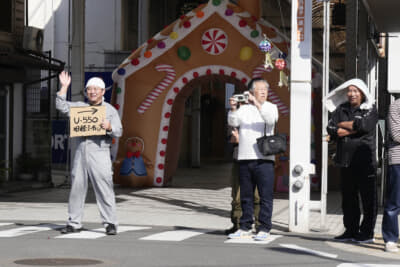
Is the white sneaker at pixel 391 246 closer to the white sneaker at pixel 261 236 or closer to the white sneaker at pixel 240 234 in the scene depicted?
the white sneaker at pixel 261 236

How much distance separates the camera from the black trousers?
34.2ft

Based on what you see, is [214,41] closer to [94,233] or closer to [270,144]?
[94,233]

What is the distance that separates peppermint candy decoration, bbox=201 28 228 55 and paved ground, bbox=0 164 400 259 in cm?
326

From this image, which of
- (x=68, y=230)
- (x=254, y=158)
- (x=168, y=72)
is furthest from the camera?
(x=168, y=72)

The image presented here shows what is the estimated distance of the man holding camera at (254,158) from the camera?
1065 cm

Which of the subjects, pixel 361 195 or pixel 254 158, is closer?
pixel 361 195

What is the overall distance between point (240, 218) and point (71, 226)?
205cm

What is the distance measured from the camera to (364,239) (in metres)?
10.6

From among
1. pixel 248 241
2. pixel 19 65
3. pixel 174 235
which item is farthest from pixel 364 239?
pixel 19 65

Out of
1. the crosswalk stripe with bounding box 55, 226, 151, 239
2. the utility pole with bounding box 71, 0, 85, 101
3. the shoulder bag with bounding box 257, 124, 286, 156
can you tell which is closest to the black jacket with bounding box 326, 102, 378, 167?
the shoulder bag with bounding box 257, 124, 286, 156

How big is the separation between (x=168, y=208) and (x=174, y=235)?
481 cm

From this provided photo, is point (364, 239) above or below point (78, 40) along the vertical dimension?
below

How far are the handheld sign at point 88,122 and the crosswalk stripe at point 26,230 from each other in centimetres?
136

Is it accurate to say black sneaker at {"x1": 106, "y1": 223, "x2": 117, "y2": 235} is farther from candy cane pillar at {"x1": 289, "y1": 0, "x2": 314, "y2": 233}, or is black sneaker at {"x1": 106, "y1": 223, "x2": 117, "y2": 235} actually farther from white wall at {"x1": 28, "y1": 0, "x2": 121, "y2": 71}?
white wall at {"x1": 28, "y1": 0, "x2": 121, "y2": 71}
